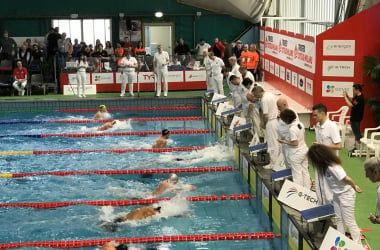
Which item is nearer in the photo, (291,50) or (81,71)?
(291,50)

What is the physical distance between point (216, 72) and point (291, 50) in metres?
1.95

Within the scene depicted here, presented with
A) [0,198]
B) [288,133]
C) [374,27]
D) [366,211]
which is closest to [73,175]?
[0,198]

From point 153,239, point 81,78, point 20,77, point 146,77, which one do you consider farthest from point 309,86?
point 20,77

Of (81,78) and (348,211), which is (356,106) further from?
(81,78)

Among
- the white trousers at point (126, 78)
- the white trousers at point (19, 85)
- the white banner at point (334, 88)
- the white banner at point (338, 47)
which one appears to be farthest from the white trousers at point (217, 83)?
the white trousers at point (19, 85)

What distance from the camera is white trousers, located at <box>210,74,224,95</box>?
15801 mm

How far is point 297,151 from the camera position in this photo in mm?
7594

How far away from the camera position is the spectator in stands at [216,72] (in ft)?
51.2

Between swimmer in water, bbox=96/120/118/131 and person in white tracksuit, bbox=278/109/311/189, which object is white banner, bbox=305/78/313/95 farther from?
person in white tracksuit, bbox=278/109/311/189

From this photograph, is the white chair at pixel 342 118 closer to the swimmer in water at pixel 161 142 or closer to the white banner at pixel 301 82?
the white banner at pixel 301 82

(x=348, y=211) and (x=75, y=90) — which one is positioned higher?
(x=75, y=90)

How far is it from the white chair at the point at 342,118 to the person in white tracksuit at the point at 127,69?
6.68m

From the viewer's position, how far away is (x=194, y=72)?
62.2 ft

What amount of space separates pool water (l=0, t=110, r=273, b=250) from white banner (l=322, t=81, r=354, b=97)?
247 cm
